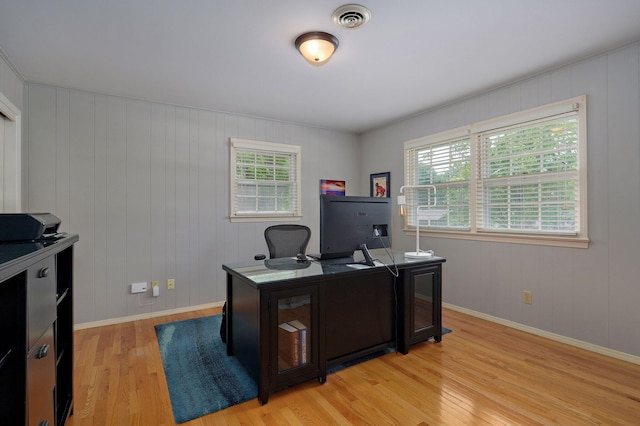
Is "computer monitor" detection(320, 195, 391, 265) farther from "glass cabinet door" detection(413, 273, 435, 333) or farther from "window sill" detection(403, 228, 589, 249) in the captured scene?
"window sill" detection(403, 228, 589, 249)

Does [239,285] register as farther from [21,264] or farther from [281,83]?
[281,83]

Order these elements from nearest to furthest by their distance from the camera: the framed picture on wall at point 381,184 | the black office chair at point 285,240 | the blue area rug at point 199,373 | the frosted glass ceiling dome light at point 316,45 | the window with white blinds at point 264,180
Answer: the blue area rug at point 199,373 → the frosted glass ceiling dome light at point 316,45 → the black office chair at point 285,240 → the window with white blinds at point 264,180 → the framed picture on wall at point 381,184

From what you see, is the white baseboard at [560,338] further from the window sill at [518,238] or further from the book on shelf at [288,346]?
the book on shelf at [288,346]

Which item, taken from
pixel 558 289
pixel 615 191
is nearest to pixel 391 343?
pixel 558 289

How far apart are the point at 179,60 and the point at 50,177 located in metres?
1.82

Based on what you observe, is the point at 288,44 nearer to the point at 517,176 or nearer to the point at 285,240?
the point at 285,240

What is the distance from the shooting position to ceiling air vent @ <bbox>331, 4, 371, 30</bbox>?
198 centimetres

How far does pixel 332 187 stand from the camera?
16.1ft

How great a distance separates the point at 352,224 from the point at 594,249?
2104mm

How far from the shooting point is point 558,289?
2885 mm

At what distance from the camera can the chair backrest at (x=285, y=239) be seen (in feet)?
10.8

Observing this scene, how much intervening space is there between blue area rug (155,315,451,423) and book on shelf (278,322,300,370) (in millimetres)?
296

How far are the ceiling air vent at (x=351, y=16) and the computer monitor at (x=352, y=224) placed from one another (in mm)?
1172

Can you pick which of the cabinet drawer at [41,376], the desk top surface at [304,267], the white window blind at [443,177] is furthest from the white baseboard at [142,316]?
the white window blind at [443,177]
